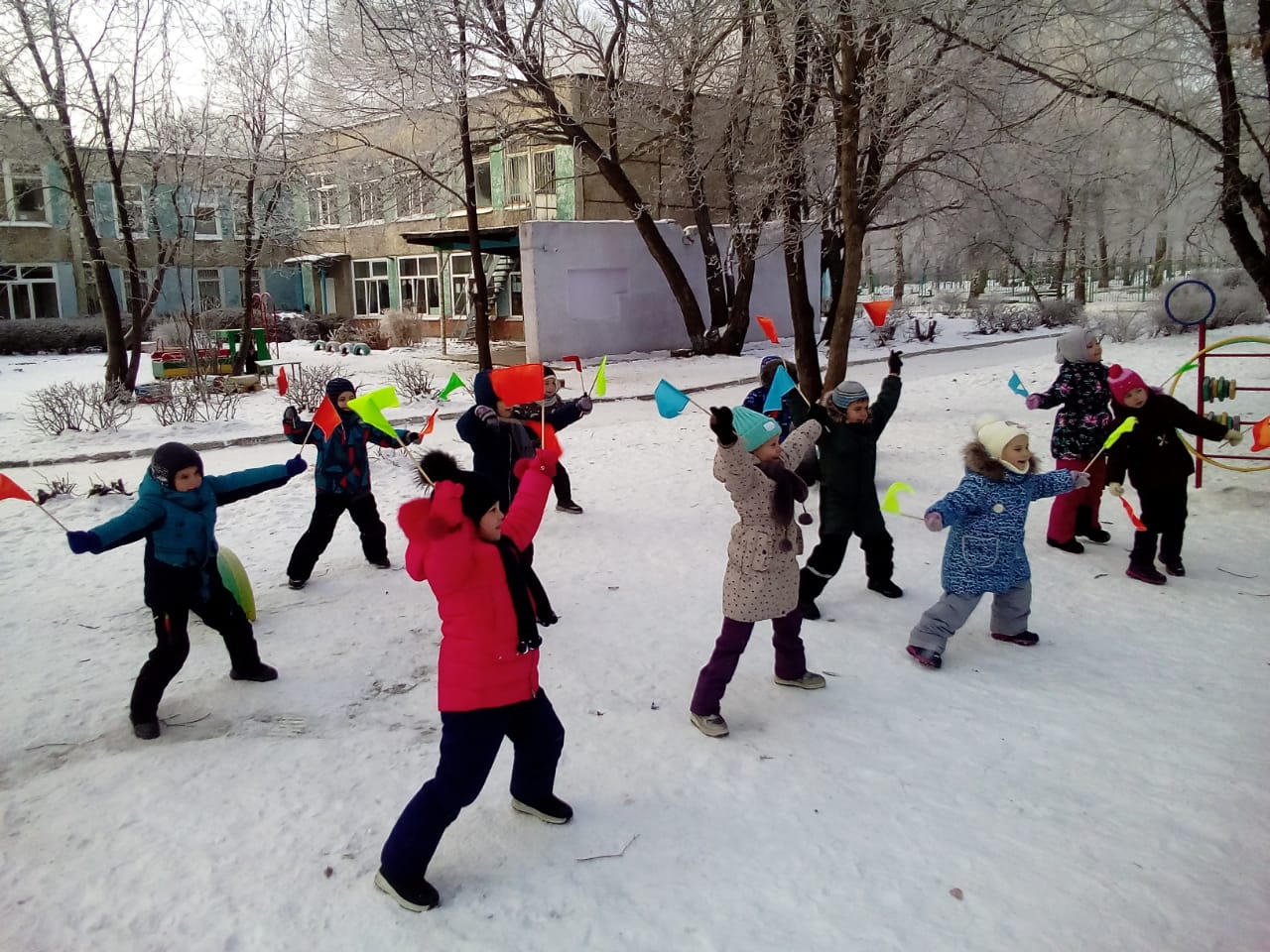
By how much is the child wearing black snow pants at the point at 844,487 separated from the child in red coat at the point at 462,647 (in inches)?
106

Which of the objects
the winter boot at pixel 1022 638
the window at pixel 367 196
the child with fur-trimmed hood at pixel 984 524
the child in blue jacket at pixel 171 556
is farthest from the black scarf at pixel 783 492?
the window at pixel 367 196

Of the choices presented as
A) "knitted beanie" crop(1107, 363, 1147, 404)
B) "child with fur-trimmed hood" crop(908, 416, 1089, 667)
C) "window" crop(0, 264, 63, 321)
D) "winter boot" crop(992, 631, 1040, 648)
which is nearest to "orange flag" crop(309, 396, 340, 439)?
"child with fur-trimmed hood" crop(908, 416, 1089, 667)

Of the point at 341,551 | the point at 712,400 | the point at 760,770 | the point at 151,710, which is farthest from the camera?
the point at 712,400

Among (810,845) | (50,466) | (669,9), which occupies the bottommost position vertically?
(810,845)

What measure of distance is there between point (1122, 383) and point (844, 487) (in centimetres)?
215

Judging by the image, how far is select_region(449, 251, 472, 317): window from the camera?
94.2ft

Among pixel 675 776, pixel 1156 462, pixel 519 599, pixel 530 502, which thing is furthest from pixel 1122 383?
pixel 519 599

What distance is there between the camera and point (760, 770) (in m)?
3.73

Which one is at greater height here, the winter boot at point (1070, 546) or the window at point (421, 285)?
the window at point (421, 285)

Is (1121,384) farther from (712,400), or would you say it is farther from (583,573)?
(712,400)

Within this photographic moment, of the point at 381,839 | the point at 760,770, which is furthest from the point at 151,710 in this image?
the point at 760,770

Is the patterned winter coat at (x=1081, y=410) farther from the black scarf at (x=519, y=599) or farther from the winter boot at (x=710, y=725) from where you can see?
the black scarf at (x=519, y=599)

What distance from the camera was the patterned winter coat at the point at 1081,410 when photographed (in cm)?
645

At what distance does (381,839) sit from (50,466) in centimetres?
871
